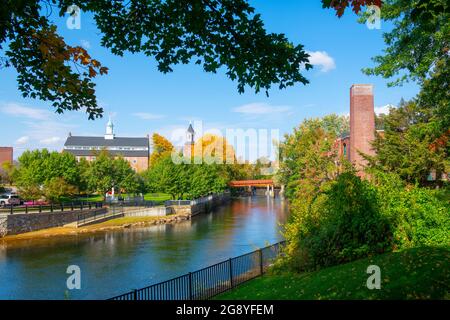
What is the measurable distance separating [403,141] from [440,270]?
75.3ft

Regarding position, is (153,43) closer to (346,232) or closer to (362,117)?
(346,232)

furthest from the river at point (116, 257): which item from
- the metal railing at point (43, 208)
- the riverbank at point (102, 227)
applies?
the metal railing at point (43, 208)

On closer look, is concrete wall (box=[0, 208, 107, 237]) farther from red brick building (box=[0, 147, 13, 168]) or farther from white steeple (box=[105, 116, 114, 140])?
white steeple (box=[105, 116, 114, 140])

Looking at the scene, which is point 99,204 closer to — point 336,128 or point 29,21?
point 29,21

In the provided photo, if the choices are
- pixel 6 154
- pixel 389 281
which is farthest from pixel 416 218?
pixel 6 154

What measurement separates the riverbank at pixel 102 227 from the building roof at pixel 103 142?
312ft

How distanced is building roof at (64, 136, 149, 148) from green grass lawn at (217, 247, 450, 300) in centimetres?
13277

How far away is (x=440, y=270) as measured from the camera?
805 cm

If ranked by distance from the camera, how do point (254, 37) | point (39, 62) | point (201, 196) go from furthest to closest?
point (201, 196), point (39, 62), point (254, 37)

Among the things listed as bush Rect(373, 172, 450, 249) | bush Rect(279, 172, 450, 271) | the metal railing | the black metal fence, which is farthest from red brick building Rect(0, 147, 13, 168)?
bush Rect(373, 172, 450, 249)

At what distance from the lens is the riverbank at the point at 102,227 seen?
108ft

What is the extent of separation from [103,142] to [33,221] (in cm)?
10804

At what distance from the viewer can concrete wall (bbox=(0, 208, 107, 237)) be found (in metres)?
33.2

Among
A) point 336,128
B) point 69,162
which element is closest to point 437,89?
point 69,162
